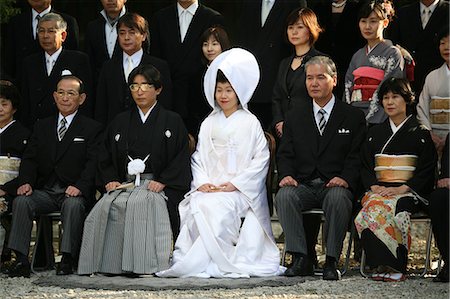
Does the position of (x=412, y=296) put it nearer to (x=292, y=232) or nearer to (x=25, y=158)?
(x=292, y=232)

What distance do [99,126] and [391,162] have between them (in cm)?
242

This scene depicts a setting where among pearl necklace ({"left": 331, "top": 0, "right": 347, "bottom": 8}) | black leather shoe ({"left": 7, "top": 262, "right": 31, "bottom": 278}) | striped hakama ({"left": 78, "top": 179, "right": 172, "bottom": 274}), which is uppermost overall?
pearl necklace ({"left": 331, "top": 0, "right": 347, "bottom": 8})

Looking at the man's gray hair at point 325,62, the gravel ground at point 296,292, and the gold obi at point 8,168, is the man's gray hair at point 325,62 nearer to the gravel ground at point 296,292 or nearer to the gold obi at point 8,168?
the gravel ground at point 296,292

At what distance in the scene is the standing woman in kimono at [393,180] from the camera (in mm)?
7371

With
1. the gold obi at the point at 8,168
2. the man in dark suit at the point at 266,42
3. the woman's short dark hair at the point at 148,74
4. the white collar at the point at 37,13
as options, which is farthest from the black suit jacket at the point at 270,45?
the gold obi at the point at 8,168

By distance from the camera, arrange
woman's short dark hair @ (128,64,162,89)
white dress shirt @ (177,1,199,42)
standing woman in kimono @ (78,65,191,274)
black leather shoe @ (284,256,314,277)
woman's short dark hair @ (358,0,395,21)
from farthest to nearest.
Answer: white dress shirt @ (177,1,199,42)
woman's short dark hair @ (358,0,395,21)
woman's short dark hair @ (128,64,162,89)
standing woman in kimono @ (78,65,191,274)
black leather shoe @ (284,256,314,277)

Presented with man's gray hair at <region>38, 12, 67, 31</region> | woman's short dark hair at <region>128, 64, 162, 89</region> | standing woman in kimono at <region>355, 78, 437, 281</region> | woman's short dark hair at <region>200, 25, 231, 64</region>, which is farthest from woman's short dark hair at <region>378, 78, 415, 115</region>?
man's gray hair at <region>38, 12, 67, 31</region>

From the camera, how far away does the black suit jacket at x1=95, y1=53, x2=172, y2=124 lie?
8625mm

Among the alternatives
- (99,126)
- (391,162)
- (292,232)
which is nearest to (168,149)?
Result: (99,126)

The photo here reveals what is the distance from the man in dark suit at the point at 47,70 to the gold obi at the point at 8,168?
67 centimetres

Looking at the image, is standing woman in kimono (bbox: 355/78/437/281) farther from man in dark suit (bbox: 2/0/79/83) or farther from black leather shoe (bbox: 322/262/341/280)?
man in dark suit (bbox: 2/0/79/83)

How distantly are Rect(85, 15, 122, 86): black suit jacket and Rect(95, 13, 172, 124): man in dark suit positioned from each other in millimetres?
350

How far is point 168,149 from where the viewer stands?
8.07 m

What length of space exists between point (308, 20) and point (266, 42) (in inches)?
24.1
